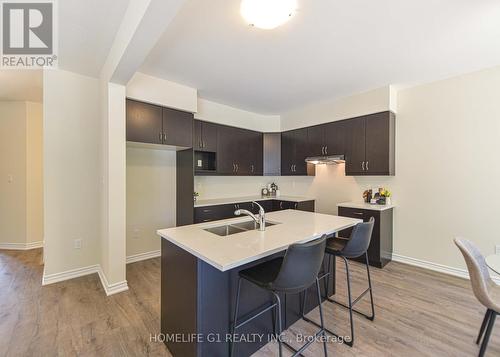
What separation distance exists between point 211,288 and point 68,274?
257cm

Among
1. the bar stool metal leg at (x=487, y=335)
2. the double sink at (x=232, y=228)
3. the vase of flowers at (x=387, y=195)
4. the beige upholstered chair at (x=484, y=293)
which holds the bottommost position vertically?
the bar stool metal leg at (x=487, y=335)

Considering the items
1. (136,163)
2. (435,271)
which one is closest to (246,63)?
(136,163)

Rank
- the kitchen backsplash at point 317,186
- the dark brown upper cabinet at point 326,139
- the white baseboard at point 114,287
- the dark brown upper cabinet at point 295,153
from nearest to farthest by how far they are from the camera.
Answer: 1. the white baseboard at point 114,287
2. the dark brown upper cabinet at point 326,139
3. the kitchen backsplash at point 317,186
4. the dark brown upper cabinet at point 295,153

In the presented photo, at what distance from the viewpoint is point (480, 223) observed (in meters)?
2.91

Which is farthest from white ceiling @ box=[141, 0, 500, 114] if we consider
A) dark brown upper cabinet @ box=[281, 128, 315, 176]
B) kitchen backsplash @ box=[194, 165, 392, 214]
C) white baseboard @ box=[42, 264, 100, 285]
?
white baseboard @ box=[42, 264, 100, 285]

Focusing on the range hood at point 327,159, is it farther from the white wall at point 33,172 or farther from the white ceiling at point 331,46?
the white wall at point 33,172

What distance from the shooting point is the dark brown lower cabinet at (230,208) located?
3.62 meters

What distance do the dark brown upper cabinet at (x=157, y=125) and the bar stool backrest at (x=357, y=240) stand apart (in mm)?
2554

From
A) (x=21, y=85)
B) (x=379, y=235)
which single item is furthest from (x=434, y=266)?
(x=21, y=85)

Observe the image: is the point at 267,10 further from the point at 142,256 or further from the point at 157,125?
the point at 142,256

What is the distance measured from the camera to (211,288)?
4.99ft

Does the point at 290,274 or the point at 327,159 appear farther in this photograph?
the point at 327,159

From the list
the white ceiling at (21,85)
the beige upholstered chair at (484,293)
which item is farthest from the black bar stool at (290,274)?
the white ceiling at (21,85)

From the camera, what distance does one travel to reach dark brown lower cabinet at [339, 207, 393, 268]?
328 centimetres
